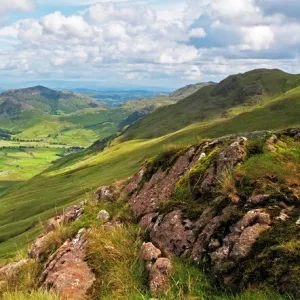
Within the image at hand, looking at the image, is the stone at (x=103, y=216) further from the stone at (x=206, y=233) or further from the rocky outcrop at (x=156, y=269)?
the stone at (x=206, y=233)

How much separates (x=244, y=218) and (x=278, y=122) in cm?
11483

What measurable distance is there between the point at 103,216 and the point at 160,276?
21.7ft

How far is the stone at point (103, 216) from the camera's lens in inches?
661

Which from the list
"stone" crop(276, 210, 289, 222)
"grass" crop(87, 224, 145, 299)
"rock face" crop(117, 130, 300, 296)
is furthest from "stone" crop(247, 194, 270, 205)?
"grass" crop(87, 224, 145, 299)

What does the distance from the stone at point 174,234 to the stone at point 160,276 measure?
111 cm

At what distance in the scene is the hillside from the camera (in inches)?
393

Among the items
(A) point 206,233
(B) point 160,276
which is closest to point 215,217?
(A) point 206,233

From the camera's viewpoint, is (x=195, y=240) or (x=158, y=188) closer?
(x=195, y=240)

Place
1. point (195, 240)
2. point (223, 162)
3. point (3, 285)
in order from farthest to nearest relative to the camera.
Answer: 1. point (223, 162)
2. point (3, 285)
3. point (195, 240)

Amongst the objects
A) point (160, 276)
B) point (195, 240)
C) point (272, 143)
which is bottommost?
point (160, 276)

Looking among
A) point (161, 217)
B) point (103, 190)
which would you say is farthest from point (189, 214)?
point (103, 190)

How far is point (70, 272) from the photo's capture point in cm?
1298

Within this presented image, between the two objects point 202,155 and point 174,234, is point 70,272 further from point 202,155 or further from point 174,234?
point 202,155

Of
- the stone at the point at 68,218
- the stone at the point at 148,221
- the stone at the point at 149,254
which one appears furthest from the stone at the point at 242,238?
the stone at the point at 68,218
